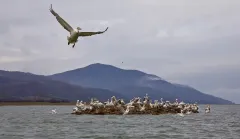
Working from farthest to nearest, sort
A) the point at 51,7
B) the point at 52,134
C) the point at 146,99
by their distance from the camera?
the point at 146,99 → the point at 52,134 → the point at 51,7

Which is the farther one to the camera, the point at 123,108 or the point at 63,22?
the point at 123,108

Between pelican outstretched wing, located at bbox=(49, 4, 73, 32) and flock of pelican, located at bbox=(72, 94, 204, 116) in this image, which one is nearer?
pelican outstretched wing, located at bbox=(49, 4, 73, 32)

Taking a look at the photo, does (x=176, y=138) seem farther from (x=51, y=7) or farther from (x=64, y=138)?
(x=51, y=7)

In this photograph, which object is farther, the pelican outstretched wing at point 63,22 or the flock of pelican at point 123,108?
the flock of pelican at point 123,108

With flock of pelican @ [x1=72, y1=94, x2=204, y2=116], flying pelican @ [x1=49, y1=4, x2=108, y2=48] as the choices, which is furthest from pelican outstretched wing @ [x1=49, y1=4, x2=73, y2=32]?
flock of pelican @ [x1=72, y1=94, x2=204, y2=116]

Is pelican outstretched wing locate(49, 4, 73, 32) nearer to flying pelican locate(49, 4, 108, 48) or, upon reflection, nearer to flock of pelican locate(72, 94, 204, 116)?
flying pelican locate(49, 4, 108, 48)

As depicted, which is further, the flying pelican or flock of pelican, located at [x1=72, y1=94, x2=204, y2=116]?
flock of pelican, located at [x1=72, y1=94, x2=204, y2=116]

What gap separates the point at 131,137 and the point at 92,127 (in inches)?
265

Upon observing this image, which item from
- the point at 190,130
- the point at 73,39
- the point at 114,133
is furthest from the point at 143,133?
the point at 73,39

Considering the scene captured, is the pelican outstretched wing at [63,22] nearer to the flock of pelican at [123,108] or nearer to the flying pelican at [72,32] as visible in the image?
the flying pelican at [72,32]

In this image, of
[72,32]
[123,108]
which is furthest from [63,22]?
[123,108]

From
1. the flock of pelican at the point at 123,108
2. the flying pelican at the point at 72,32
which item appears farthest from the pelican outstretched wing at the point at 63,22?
the flock of pelican at the point at 123,108

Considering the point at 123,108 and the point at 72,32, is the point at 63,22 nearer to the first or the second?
the point at 72,32

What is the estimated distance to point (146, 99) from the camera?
186 feet
